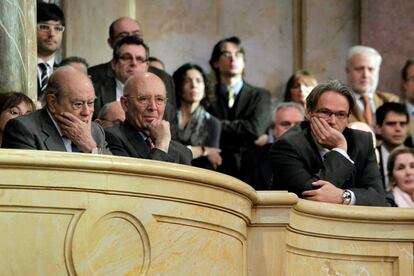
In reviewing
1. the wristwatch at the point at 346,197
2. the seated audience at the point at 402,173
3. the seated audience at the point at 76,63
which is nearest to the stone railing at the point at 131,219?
the wristwatch at the point at 346,197

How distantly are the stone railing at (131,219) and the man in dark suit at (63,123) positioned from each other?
1.13 meters

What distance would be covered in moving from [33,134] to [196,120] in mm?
3713

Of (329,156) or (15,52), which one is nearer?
(329,156)

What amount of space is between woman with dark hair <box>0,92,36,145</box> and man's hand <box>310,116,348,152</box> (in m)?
1.71

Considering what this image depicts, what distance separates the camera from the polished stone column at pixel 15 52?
10.7m

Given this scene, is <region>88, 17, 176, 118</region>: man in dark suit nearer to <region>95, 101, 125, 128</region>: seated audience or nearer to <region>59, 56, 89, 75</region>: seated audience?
<region>59, 56, 89, 75</region>: seated audience

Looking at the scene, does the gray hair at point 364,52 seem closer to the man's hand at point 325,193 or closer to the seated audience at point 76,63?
the seated audience at point 76,63

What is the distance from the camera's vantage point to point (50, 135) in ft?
30.0

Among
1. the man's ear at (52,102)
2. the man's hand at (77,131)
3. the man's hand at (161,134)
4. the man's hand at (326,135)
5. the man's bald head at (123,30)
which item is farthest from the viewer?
the man's bald head at (123,30)

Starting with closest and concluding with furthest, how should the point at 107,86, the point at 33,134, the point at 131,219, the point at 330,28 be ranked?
the point at 131,219
the point at 33,134
the point at 107,86
the point at 330,28

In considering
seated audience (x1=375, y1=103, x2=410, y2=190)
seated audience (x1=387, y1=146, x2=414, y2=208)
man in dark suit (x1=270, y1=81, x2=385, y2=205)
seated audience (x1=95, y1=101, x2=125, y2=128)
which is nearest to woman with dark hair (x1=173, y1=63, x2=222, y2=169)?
seated audience (x1=375, y1=103, x2=410, y2=190)

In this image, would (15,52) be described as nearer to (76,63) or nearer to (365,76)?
(76,63)

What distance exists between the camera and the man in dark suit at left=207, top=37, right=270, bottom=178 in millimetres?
13008

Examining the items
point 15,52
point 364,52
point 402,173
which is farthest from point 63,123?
A: point 364,52
